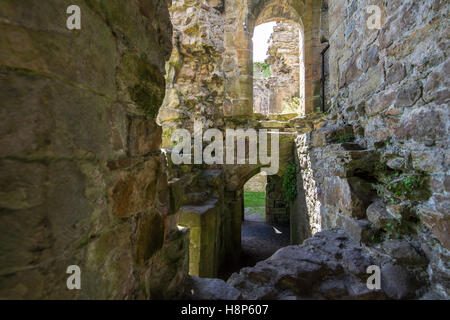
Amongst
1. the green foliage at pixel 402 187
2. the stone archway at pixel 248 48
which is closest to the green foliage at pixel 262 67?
the stone archway at pixel 248 48

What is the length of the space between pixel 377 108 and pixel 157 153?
178cm

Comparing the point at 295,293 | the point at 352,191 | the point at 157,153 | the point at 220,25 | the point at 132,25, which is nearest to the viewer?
the point at 132,25

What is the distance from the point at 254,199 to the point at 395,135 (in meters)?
11.1

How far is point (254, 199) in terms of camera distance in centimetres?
1245

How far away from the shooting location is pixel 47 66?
23.0 inches

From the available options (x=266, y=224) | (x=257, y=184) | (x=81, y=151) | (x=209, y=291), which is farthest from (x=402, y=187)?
(x=257, y=184)

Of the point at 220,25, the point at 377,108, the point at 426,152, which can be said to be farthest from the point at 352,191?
the point at 220,25

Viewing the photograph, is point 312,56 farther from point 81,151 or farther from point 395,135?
point 81,151

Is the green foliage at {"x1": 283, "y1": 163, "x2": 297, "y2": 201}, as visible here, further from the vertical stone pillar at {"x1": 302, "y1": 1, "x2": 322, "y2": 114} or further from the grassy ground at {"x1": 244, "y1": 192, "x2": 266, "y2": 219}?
the grassy ground at {"x1": 244, "y1": 192, "x2": 266, "y2": 219}

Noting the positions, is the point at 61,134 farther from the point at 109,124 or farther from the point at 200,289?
the point at 200,289

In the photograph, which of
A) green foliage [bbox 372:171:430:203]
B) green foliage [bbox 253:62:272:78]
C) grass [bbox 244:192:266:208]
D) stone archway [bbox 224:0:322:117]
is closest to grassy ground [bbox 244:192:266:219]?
grass [bbox 244:192:266:208]

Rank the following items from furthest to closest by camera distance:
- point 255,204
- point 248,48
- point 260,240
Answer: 1. point 255,204
2. point 260,240
3. point 248,48

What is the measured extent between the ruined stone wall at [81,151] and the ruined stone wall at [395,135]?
1.48 m

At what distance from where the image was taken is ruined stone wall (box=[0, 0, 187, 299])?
530 millimetres
